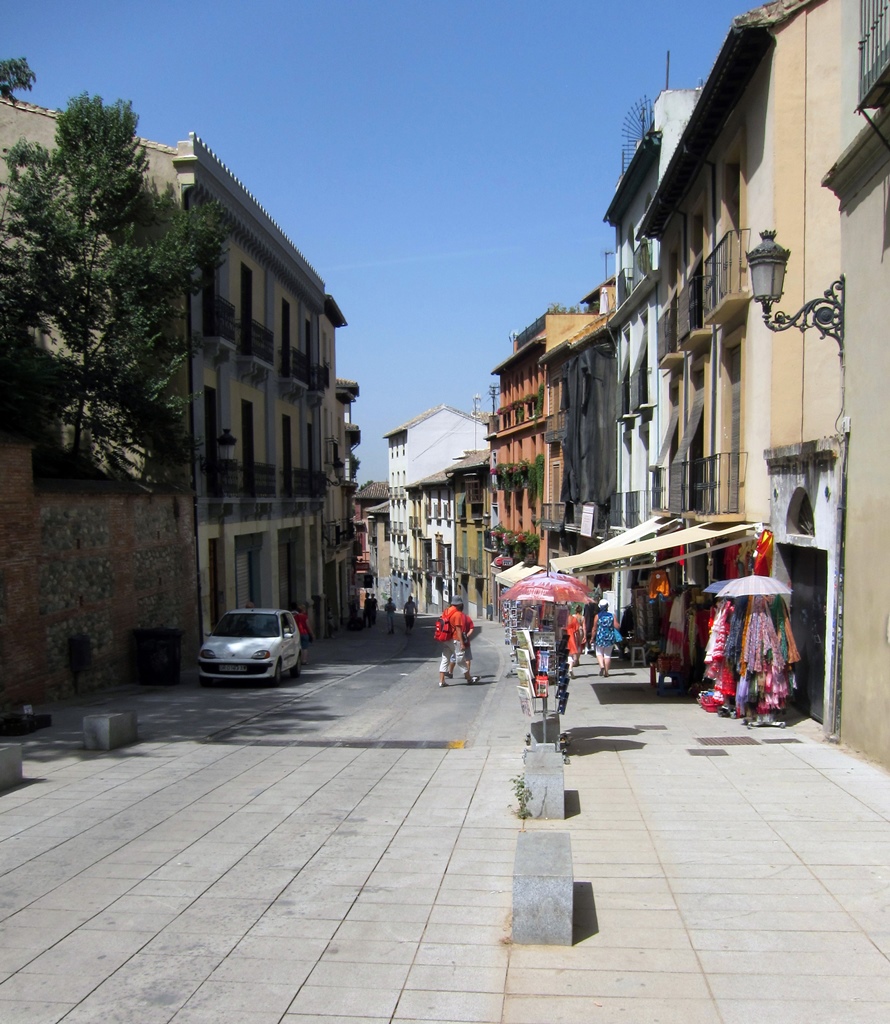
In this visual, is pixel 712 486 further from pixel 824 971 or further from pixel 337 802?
pixel 824 971

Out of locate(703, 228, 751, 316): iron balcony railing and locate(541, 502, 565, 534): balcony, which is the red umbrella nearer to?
locate(703, 228, 751, 316): iron balcony railing

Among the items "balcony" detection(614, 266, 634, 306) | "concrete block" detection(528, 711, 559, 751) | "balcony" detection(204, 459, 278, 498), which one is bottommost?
"concrete block" detection(528, 711, 559, 751)

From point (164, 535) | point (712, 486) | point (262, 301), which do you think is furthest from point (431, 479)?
point (712, 486)

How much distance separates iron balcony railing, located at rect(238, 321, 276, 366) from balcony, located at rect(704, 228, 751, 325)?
13801 millimetres

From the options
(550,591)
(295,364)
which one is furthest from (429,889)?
(295,364)

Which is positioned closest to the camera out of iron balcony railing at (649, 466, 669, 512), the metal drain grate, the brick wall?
the metal drain grate

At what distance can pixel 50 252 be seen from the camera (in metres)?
19.1

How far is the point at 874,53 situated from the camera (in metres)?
9.12

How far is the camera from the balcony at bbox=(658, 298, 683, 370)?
20.1 m

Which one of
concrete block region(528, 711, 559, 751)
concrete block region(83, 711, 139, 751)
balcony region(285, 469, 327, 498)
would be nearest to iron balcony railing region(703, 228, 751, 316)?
concrete block region(528, 711, 559, 751)

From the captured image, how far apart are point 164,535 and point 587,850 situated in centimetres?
1500

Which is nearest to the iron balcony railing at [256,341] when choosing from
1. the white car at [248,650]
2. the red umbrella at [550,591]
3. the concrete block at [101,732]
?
the white car at [248,650]

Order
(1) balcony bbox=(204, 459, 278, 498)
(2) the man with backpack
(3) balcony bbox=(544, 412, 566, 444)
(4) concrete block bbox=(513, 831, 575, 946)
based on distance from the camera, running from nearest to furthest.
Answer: (4) concrete block bbox=(513, 831, 575, 946) → (2) the man with backpack → (1) balcony bbox=(204, 459, 278, 498) → (3) balcony bbox=(544, 412, 566, 444)

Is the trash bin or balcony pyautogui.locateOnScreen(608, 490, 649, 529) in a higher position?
balcony pyautogui.locateOnScreen(608, 490, 649, 529)
